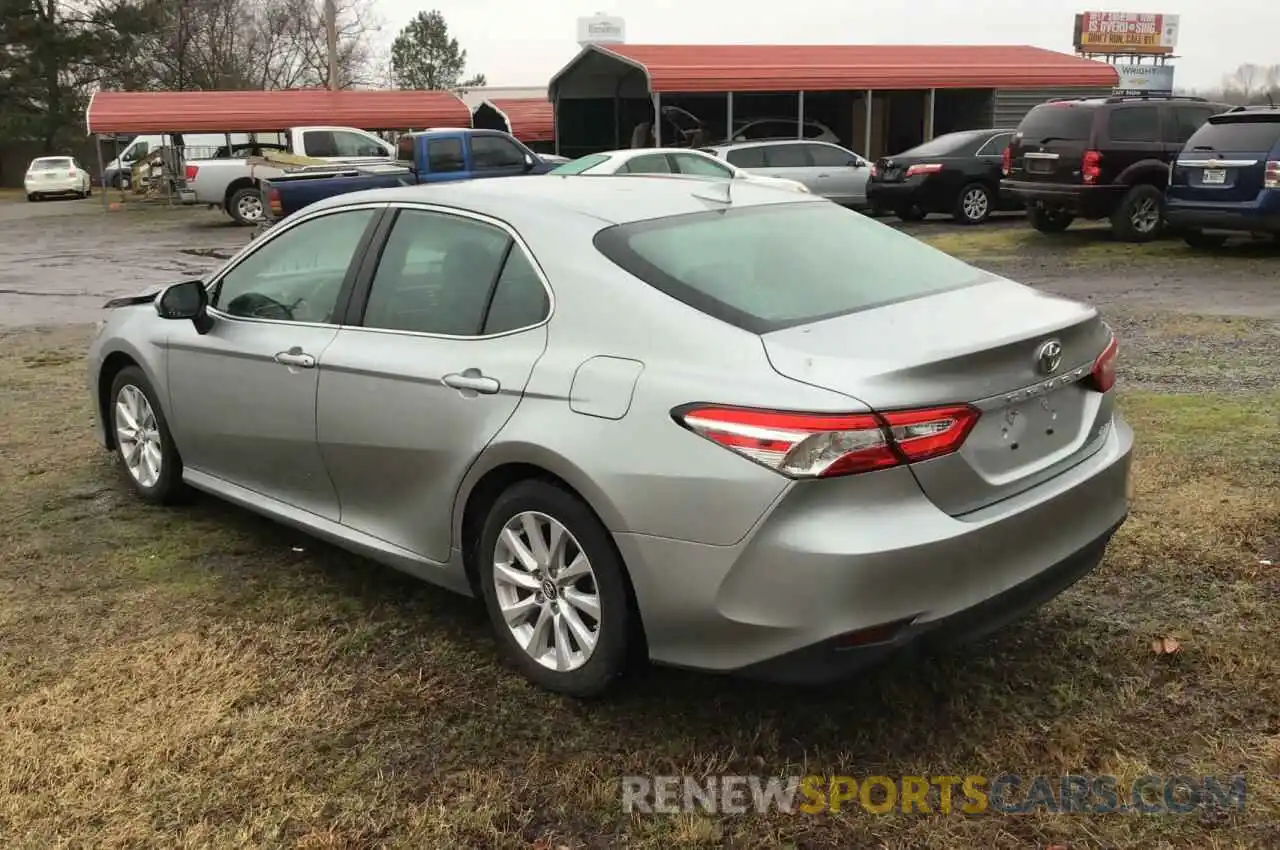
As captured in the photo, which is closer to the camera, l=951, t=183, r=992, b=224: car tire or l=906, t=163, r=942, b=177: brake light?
l=906, t=163, r=942, b=177: brake light

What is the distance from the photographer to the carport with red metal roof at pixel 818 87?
24.9m

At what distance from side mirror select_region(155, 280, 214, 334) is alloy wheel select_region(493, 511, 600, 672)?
77.5 inches

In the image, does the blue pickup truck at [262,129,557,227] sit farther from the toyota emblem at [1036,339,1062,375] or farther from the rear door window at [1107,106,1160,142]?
the toyota emblem at [1036,339,1062,375]

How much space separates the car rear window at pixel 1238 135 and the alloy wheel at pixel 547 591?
38.2 feet

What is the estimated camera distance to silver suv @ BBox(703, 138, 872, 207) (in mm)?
18656

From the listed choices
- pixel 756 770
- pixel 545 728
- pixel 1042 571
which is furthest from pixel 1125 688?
pixel 545 728

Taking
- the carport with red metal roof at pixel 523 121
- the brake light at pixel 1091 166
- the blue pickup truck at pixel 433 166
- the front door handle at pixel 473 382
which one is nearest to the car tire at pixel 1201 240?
the brake light at pixel 1091 166

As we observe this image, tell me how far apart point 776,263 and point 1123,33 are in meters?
76.0

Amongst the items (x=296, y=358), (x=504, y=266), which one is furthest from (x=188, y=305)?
(x=504, y=266)

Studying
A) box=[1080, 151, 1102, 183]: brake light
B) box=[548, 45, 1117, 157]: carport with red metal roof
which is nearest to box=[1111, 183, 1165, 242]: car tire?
box=[1080, 151, 1102, 183]: brake light

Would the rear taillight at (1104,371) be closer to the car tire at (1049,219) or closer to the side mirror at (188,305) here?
the side mirror at (188,305)

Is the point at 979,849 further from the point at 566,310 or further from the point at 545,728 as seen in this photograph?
the point at 566,310

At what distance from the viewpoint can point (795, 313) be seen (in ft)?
10.3

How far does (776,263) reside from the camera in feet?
11.4
